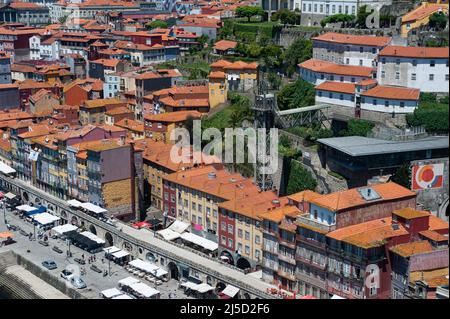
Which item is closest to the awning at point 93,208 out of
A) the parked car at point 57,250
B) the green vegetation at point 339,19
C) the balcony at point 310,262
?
the parked car at point 57,250

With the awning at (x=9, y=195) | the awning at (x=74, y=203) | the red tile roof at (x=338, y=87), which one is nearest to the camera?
the awning at (x=74, y=203)

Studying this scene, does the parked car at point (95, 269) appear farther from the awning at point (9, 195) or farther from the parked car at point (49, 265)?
the awning at point (9, 195)

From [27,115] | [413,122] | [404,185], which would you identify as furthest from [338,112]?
[27,115]

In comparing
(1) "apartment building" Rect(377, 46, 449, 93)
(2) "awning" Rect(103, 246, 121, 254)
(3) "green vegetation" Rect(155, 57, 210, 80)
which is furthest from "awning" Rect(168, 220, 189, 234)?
(3) "green vegetation" Rect(155, 57, 210, 80)

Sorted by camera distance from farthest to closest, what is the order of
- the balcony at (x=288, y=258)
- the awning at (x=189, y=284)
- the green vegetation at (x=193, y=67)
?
the green vegetation at (x=193, y=67)
the awning at (x=189, y=284)
the balcony at (x=288, y=258)

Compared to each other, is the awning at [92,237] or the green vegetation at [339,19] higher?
the green vegetation at [339,19]

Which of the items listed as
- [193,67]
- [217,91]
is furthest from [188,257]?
[193,67]

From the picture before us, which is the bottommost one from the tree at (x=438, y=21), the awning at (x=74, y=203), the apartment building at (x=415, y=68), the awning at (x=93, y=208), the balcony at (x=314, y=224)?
the awning at (x=74, y=203)
